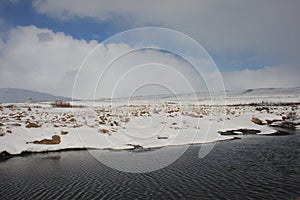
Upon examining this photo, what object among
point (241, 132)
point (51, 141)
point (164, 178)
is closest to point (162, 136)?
point (51, 141)

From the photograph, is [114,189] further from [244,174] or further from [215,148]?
[215,148]

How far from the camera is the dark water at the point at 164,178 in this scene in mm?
11633

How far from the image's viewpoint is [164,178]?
14.2 meters

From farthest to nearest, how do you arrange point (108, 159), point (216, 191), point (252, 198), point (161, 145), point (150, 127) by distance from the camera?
1. point (150, 127)
2. point (161, 145)
3. point (108, 159)
4. point (216, 191)
5. point (252, 198)

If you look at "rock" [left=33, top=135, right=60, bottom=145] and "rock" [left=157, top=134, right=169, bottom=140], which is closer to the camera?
"rock" [left=33, top=135, right=60, bottom=145]

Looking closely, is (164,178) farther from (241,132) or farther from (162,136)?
(241,132)

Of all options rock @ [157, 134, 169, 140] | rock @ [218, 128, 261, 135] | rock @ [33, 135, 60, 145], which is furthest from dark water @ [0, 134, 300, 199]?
rock @ [218, 128, 261, 135]

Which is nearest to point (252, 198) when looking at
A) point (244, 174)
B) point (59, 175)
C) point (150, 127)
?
point (244, 174)

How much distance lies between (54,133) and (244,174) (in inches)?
711

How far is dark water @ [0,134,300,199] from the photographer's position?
38.2 ft

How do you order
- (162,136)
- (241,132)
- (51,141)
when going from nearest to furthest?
(51,141)
(162,136)
(241,132)

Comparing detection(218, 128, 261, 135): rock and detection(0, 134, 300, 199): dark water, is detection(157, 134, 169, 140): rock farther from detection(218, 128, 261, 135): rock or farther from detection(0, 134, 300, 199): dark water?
detection(218, 128, 261, 135): rock

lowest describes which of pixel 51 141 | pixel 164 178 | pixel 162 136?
pixel 164 178

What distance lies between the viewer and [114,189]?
12461mm
